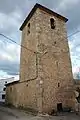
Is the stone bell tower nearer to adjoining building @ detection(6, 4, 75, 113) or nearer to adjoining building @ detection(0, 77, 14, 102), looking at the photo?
adjoining building @ detection(6, 4, 75, 113)

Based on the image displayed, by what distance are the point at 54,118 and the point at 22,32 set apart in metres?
11.2

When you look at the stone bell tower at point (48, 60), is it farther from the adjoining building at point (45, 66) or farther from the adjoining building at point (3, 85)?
the adjoining building at point (3, 85)

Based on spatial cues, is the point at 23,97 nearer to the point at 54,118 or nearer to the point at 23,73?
the point at 23,73

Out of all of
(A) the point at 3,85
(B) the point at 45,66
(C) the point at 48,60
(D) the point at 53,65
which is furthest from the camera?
(A) the point at 3,85

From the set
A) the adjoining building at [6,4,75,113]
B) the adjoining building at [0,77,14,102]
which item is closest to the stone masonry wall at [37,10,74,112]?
the adjoining building at [6,4,75,113]

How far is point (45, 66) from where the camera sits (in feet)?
42.7

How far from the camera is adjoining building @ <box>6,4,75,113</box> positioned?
1234cm

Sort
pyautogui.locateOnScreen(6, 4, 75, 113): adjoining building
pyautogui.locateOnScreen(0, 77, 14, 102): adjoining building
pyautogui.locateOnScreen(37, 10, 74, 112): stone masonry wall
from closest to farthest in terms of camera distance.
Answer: pyautogui.locateOnScreen(6, 4, 75, 113): adjoining building, pyautogui.locateOnScreen(37, 10, 74, 112): stone masonry wall, pyautogui.locateOnScreen(0, 77, 14, 102): adjoining building

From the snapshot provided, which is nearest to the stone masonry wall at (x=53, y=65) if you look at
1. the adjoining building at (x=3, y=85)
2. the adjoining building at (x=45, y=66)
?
the adjoining building at (x=45, y=66)

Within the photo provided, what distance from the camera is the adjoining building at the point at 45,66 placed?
40.5ft

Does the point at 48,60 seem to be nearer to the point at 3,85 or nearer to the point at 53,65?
the point at 53,65

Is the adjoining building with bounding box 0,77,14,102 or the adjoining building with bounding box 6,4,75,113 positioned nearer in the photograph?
the adjoining building with bounding box 6,4,75,113

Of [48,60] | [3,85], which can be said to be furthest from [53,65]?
[3,85]

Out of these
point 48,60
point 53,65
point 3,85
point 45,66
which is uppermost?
point 48,60
